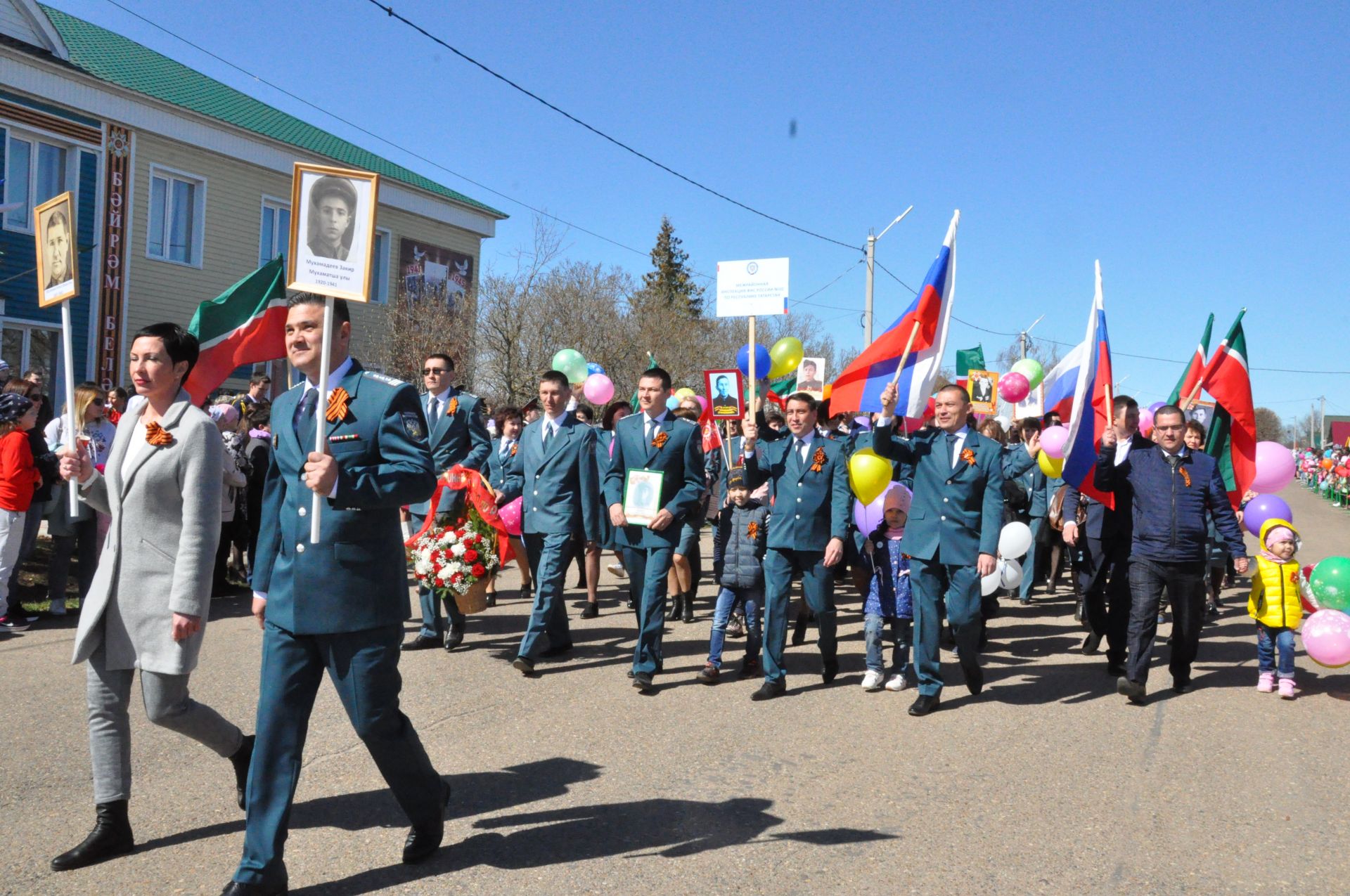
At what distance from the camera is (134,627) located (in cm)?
427

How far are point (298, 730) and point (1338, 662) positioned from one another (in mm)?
7242

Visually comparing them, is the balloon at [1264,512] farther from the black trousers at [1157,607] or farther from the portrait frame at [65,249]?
the portrait frame at [65,249]

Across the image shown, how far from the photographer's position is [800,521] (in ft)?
24.9

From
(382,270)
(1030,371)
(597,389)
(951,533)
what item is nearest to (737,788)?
(951,533)

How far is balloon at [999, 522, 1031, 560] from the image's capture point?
10.8 meters

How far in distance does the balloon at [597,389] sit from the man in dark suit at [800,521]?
699 centimetres

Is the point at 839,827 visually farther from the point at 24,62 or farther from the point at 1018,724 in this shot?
the point at 24,62

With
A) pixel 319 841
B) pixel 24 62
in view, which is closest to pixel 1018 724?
pixel 319 841

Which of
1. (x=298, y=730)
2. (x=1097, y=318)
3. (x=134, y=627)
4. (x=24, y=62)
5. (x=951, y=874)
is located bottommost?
(x=951, y=874)

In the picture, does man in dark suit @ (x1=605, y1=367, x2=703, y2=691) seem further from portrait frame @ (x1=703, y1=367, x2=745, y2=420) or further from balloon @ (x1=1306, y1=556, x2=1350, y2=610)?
balloon @ (x1=1306, y1=556, x2=1350, y2=610)

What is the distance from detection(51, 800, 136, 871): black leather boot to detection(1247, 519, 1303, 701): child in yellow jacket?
719 cm

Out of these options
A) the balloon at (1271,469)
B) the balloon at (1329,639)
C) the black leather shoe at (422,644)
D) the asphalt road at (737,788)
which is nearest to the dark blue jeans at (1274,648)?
the balloon at (1329,639)

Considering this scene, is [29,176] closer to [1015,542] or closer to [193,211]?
[193,211]

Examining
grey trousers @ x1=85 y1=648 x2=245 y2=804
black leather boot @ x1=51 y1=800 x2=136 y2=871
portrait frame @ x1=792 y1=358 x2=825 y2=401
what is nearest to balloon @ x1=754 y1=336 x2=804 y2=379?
portrait frame @ x1=792 y1=358 x2=825 y2=401
